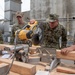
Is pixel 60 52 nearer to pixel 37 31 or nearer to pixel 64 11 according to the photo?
pixel 37 31

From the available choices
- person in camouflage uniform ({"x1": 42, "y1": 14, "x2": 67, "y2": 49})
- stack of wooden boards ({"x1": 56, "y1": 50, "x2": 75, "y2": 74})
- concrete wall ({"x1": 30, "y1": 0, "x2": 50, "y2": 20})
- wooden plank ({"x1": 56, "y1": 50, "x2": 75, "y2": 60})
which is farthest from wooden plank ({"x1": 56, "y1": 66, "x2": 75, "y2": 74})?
concrete wall ({"x1": 30, "y1": 0, "x2": 50, "y2": 20})

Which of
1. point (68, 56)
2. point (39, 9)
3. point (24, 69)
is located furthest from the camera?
point (39, 9)

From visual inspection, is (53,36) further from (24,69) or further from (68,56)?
(24,69)

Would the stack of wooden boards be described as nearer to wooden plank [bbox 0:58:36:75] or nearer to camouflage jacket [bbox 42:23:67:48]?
wooden plank [bbox 0:58:36:75]

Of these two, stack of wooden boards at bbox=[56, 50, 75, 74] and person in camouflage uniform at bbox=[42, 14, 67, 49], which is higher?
person in camouflage uniform at bbox=[42, 14, 67, 49]

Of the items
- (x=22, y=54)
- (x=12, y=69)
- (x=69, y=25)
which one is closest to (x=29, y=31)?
(x=22, y=54)

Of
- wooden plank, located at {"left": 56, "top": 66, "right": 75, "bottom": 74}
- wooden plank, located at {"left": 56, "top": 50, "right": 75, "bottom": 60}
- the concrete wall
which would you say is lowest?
wooden plank, located at {"left": 56, "top": 66, "right": 75, "bottom": 74}

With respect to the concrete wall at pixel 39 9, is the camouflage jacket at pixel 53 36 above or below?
below

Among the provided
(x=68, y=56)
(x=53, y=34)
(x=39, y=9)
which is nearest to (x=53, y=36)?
(x=53, y=34)

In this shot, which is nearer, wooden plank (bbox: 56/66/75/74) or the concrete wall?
wooden plank (bbox: 56/66/75/74)

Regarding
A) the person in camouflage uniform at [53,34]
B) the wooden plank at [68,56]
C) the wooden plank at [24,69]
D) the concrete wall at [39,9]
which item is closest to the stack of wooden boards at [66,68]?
the wooden plank at [68,56]

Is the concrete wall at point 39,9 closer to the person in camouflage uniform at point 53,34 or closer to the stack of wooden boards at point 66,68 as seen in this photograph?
the person in camouflage uniform at point 53,34

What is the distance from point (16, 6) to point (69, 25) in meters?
2.42

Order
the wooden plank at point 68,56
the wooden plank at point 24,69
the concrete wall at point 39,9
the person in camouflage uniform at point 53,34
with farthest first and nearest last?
the concrete wall at point 39,9, the person in camouflage uniform at point 53,34, the wooden plank at point 68,56, the wooden plank at point 24,69
